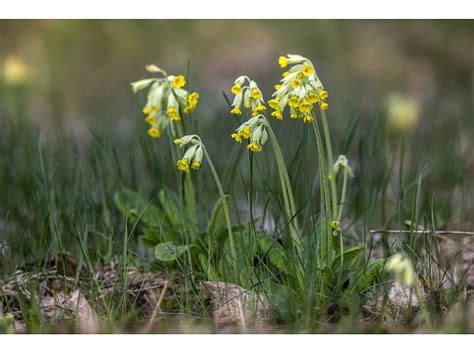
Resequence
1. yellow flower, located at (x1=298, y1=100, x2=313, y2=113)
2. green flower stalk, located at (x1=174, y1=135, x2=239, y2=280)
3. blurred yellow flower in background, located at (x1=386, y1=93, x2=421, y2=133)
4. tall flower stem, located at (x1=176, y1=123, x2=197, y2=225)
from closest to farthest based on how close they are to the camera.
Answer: yellow flower, located at (x1=298, y1=100, x2=313, y2=113), green flower stalk, located at (x1=174, y1=135, x2=239, y2=280), tall flower stem, located at (x1=176, y1=123, x2=197, y2=225), blurred yellow flower in background, located at (x1=386, y1=93, x2=421, y2=133)

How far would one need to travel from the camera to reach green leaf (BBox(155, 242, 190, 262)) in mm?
3127

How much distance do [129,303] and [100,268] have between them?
1.21 ft

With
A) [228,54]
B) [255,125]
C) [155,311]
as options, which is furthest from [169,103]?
[228,54]

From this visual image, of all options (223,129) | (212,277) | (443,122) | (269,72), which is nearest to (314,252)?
(212,277)

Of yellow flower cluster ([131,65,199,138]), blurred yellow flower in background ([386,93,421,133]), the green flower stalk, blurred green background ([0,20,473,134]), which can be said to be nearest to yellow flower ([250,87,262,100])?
the green flower stalk

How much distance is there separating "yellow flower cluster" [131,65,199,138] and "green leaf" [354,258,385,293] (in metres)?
0.92

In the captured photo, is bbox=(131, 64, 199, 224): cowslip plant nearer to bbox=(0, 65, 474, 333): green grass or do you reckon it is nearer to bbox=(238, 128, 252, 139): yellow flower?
bbox=(0, 65, 474, 333): green grass

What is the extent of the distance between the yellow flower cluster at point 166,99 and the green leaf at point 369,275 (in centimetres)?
92

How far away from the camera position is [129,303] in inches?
121

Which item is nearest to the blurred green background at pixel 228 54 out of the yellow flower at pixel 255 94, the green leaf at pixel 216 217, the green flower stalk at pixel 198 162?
the green leaf at pixel 216 217

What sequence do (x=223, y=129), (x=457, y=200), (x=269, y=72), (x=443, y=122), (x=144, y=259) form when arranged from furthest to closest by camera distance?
(x=269, y=72)
(x=443, y=122)
(x=223, y=129)
(x=457, y=200)
(x=144, y=259)

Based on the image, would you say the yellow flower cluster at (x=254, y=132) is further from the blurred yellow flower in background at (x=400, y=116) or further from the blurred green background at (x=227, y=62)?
the blurred green background at (x=227, y=62)

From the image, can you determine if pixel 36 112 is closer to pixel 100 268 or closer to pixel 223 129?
pixel 223 129

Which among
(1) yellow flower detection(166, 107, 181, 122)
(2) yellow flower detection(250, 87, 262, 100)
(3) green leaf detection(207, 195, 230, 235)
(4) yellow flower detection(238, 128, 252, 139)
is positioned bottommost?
(3) green leaf detection(207, 195, 230, 235)
